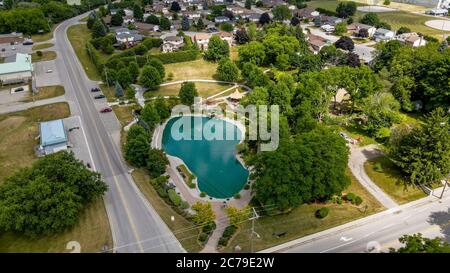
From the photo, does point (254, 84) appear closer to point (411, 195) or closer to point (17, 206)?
point (411, 195)

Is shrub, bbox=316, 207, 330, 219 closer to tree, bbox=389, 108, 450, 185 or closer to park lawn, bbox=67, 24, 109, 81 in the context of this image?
tree, bbox=389, 108, 450, 185

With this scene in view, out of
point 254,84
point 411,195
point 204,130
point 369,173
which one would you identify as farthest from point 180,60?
point 411,195

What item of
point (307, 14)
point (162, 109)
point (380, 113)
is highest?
point (307, 14)

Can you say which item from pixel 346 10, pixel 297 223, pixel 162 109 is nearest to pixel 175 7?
pixel 346 10

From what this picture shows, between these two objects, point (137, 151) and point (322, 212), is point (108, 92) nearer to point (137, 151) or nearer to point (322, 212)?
point (137, 151)

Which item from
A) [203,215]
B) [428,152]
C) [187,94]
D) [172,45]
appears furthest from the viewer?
[172,45]

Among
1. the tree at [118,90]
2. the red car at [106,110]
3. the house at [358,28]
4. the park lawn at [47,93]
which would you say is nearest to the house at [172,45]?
the tree at [118,90]

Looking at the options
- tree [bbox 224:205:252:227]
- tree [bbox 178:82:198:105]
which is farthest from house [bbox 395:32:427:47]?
tree [bbox 224:205:252:227]
